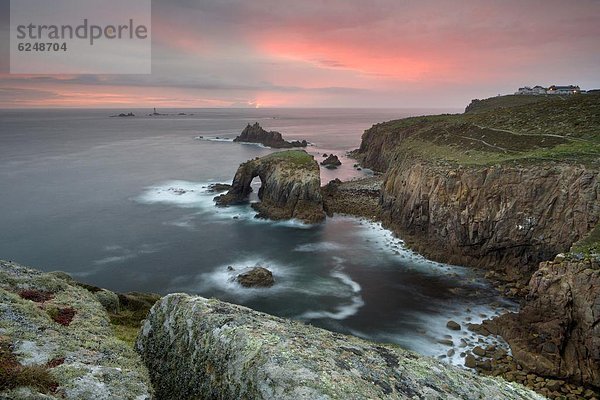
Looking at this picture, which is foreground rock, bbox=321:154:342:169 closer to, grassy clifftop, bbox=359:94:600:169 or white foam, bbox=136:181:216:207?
white foam, bbox=136:181:216:207

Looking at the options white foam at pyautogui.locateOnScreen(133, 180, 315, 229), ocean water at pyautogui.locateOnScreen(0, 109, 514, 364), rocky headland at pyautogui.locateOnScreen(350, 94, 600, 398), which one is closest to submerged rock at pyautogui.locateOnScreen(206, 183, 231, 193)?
white foam at pyautogui.locateOnScreen(133, 180, 315, 229)

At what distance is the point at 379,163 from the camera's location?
100 metres

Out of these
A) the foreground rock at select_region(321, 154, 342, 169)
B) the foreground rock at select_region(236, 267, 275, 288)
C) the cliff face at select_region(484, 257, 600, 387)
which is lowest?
the foreground rock at select_region(236, 267, 275, 288)

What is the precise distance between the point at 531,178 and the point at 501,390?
34.8 metres

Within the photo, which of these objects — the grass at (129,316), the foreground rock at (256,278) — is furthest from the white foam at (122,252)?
the grass at (129,316)

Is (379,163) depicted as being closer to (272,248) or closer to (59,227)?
(272,248)

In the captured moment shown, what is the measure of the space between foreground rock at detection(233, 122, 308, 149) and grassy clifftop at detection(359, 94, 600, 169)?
8842 centimetres

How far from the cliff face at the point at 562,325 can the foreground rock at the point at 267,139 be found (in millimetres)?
128614

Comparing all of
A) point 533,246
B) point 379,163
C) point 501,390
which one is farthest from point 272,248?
point 379,163

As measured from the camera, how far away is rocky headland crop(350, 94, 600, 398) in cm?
2527

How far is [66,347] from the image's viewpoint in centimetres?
1177

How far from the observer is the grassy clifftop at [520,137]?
44.0 metres

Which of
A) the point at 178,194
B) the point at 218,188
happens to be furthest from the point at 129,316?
the point at 218,188

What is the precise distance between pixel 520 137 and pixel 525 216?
61.1 ft
